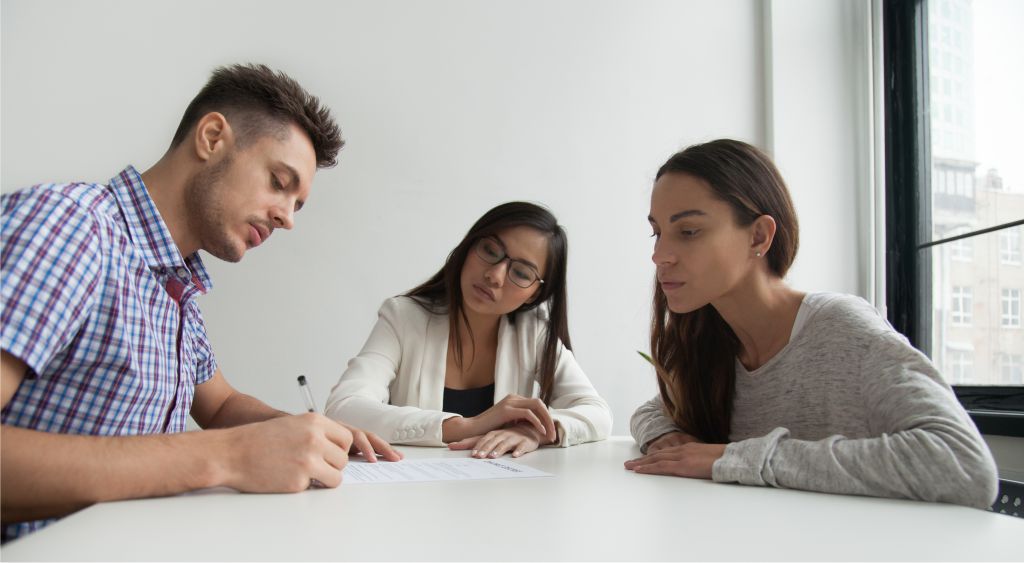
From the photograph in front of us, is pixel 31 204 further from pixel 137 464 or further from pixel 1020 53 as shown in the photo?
pixel 1020 53

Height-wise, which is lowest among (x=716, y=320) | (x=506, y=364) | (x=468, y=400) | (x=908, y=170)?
(x=468, y=400)

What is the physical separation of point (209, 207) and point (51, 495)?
1.98 ft

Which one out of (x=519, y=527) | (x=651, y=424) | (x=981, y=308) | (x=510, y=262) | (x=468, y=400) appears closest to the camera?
Result: (x=519, y=527)

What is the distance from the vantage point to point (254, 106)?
54.2 inches

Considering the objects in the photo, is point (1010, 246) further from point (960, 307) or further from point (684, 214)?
point (684, 214)

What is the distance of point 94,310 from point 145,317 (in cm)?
9

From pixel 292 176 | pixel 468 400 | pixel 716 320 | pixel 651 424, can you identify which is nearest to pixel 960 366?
pixel 716 320

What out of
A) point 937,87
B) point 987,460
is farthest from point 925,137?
point 987,460

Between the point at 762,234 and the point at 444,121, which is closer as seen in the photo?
the point at 762,234

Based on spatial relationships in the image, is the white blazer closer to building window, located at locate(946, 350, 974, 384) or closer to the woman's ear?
the woman's ear

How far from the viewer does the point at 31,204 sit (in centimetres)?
92

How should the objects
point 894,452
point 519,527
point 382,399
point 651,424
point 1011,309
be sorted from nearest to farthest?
point 519,527 → point 894,452 → point 651,424 → point 382,399 → point 1011,309

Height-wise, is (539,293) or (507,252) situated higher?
(507,252)

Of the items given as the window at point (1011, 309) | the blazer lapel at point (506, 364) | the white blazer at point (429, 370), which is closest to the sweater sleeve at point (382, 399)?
the white blazer at point (429, 370)
